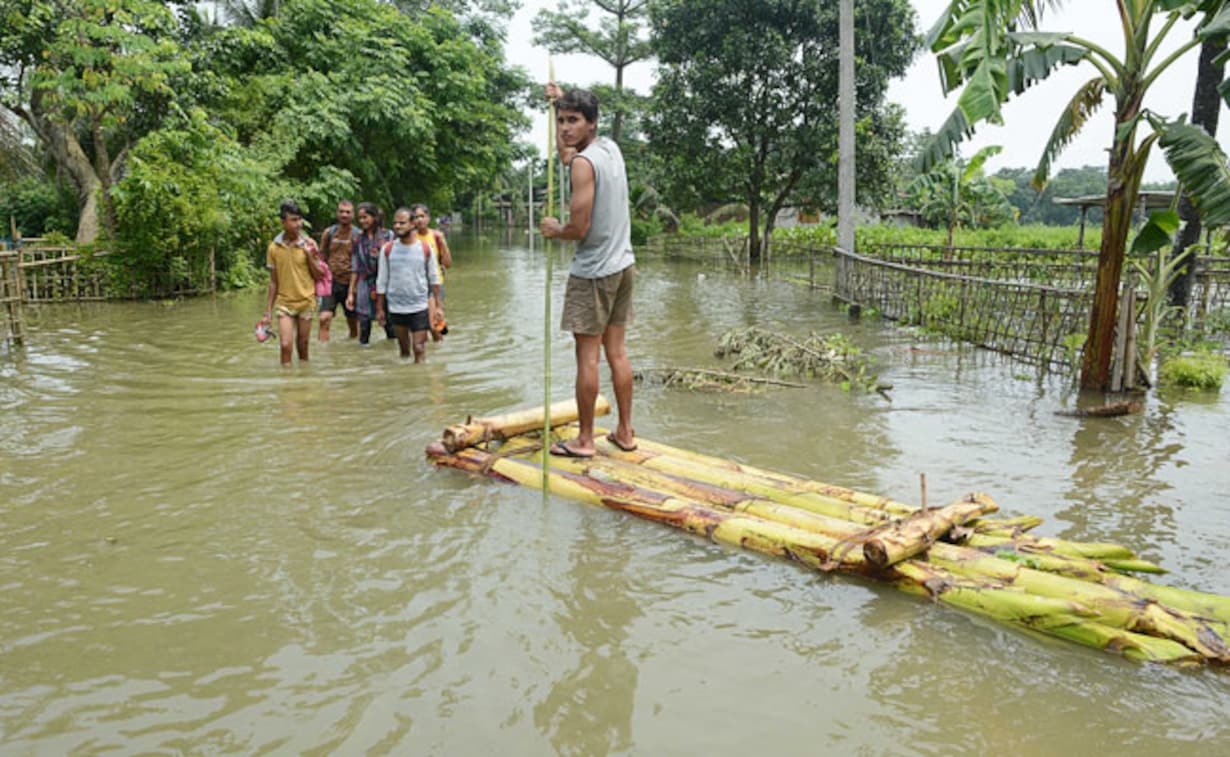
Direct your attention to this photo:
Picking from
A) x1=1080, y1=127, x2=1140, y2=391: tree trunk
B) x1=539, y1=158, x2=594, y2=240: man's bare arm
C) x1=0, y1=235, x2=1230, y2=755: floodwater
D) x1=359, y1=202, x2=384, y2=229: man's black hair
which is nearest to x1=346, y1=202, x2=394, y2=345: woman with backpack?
x1=359, y1=202, x2=384, y2=229: man's black hair

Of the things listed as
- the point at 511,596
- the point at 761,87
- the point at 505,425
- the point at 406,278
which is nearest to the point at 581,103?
the point at 505,425

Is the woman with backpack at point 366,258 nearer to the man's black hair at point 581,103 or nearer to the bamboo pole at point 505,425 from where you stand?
the bamboo pole at point 505,425

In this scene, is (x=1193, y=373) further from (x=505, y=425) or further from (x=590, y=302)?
(x=505, y=425)

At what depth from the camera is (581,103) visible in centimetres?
463

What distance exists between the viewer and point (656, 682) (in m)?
3.13

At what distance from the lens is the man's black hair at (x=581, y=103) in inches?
182

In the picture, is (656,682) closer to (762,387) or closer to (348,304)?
(762,387)

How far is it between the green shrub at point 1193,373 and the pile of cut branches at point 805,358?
2834 millimetres

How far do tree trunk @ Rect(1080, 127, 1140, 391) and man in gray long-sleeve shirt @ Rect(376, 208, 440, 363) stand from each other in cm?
624

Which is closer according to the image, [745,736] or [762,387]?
[745,736]

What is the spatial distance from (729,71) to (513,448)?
72.1 ft

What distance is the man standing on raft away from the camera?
15.2 ft

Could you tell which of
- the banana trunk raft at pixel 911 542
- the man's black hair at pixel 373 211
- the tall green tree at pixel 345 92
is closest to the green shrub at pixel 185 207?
the tall green tree at pixel 345 92

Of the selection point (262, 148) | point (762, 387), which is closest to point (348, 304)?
point (762, 387)
